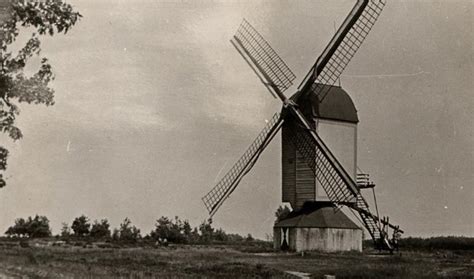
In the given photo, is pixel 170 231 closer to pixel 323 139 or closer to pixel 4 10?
pixel 323 139

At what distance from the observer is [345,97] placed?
3350cm

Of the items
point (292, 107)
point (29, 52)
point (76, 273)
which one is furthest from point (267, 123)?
point (29, 52)

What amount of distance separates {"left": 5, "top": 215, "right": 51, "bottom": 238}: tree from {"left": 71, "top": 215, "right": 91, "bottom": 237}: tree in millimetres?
7018

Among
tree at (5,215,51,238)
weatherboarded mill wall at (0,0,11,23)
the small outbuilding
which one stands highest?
weatherboarded mill wall at (0,0,11,23)

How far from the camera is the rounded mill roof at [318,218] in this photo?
31844 millimetres

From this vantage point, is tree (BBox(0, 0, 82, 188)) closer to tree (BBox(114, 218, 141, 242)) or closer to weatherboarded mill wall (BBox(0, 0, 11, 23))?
weatherboarded mill wall (BBox(0, 0, 11, 23))

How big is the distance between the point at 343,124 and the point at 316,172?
123 inches

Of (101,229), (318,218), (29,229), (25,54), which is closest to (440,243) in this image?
(318,218)

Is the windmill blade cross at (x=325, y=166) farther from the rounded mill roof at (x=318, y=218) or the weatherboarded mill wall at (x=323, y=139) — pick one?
the rounded mill roof at (x=318, y=218)

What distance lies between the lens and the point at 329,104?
3250cm

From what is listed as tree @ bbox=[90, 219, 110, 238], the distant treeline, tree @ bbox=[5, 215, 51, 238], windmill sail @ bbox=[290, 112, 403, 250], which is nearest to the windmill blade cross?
windmill sail @ bbox=[290, 112, 403, 250]

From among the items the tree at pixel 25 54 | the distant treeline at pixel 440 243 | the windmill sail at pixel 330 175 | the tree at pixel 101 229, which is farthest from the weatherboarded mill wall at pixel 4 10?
the tree at pixel 101 229

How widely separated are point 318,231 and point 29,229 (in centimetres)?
5059

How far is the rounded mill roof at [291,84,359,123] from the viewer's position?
3194 cm
